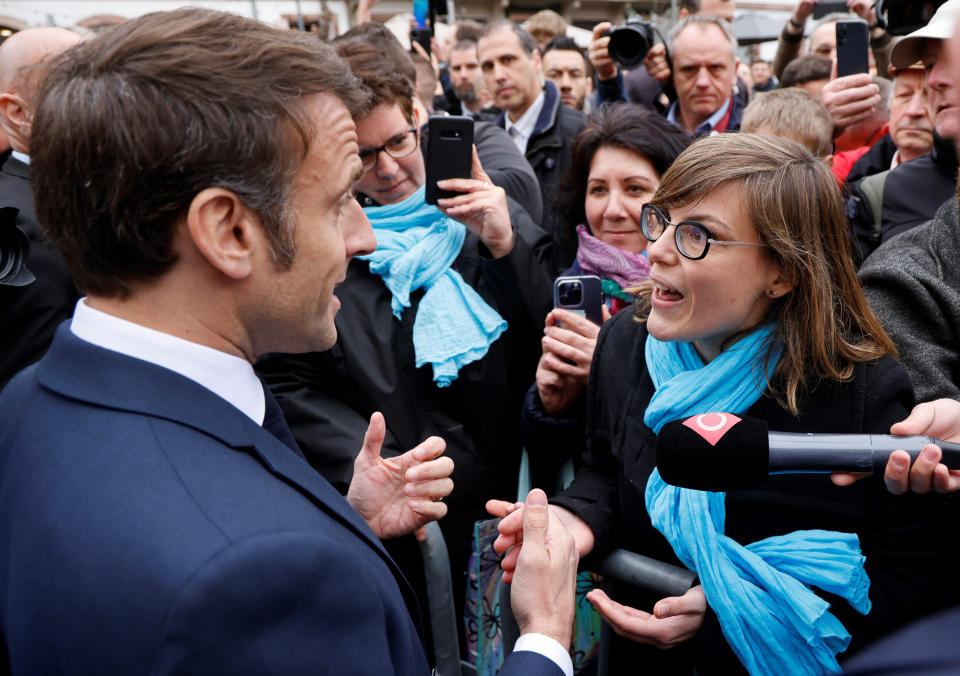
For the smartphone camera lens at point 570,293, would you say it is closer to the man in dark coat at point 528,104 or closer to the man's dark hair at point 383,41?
the man's dark hair at point 383,41

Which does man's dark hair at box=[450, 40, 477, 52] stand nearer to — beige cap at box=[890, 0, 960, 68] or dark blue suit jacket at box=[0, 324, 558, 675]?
beige cap at box=[890, 0, 960, 68]

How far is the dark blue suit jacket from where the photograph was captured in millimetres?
874

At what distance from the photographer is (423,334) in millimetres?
2318

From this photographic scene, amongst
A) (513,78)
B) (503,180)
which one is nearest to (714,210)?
(503,180)

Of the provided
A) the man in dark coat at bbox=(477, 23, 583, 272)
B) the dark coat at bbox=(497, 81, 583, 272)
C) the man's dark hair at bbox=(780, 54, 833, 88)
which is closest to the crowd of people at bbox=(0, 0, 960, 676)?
the dark coat at bbox=(497, 81, 583, 272)

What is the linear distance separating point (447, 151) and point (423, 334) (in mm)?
608

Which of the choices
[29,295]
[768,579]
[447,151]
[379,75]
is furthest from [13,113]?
[768,579]

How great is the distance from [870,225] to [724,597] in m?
1.61

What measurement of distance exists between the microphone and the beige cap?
3.34 ft

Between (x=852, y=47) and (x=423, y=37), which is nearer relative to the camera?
(x=852, y=47)

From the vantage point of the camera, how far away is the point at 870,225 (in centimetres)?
267

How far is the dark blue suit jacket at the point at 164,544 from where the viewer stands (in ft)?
2.87

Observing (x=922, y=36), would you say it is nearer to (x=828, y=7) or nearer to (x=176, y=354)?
(x=176, y=354)

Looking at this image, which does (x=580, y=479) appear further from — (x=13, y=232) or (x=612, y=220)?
(x=13, y=232)
